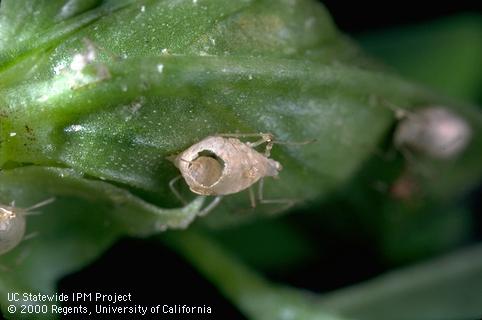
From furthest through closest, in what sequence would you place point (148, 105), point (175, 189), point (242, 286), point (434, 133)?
point (434, 133) → point (242, 286) → point (175, 189) → point (148, 105)

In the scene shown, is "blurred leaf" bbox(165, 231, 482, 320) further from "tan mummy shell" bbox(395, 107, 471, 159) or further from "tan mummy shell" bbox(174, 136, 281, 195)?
"tan mummy shell" bbox(174, 136, 281, 195)

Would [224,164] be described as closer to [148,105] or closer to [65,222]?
[148,105]

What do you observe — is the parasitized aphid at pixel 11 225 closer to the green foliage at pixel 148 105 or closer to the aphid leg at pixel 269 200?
the green foliage at pixel 148 105

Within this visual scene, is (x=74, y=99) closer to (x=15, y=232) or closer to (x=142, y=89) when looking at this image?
(x=142, y=89)

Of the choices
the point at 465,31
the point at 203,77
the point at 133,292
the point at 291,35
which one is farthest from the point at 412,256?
the point at 203,77

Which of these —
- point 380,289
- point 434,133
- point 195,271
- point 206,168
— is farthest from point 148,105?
point 380,289

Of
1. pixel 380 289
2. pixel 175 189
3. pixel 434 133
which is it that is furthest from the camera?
pixel 380 289

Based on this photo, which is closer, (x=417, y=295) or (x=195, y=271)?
(x=195, y=271)
